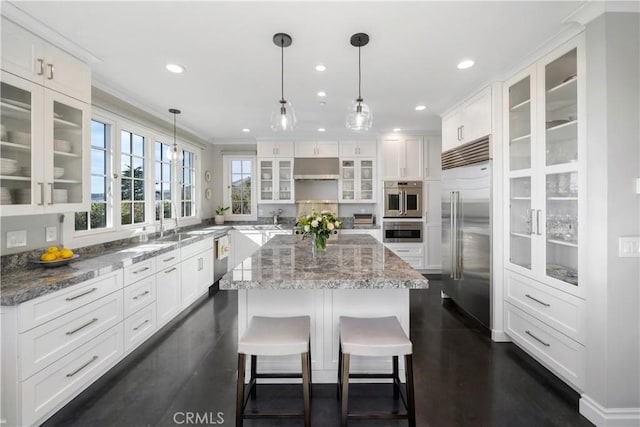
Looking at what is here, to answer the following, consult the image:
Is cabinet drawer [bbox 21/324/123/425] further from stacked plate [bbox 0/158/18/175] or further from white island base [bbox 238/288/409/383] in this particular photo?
stacked plate [bbox 0/158/18/175]

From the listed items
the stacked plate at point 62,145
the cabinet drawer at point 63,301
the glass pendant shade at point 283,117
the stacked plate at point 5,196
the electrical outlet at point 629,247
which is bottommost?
the cabinet drawer at point 63,301

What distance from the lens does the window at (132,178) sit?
11.4ft

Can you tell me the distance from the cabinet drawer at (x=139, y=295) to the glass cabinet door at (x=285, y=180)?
3074 millimetres

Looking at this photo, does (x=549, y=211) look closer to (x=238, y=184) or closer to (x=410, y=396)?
(x=410, y=396)

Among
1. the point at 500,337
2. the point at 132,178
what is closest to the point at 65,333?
the point at 132,178

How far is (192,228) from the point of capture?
496cm

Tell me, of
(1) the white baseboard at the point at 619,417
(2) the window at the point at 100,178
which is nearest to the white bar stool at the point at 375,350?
(1) the white baseboard at the point at 619,417

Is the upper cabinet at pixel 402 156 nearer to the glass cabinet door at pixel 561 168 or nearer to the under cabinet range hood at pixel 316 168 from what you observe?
the under cabinet range hood at pixel 316 168

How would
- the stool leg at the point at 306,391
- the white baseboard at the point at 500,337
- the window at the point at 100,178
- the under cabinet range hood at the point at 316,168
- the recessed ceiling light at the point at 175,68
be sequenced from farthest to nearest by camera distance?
the under cabinet range hood at the point at 316,168
the window at the point at 100,178
the white baseboard at the point at 500,337
the recessed ceiling light at the point at 175,68
the stool leg at the point at 306,391

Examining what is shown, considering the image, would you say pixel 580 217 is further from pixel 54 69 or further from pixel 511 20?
pixel 54 69

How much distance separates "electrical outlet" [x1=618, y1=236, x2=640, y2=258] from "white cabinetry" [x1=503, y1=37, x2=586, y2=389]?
A: 0.76 ft

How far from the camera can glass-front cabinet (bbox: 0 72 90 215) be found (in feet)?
6.29

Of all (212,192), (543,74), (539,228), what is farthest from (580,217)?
(212,192)

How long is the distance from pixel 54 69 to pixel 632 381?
4310mm
